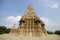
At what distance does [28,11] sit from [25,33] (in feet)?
18.6

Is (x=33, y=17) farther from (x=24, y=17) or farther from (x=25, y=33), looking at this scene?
(x=25, y=33)

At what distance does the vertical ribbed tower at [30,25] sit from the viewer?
3036 centimetres

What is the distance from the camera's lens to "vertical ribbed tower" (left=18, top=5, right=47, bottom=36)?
3036 centimetres

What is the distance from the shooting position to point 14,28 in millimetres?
35438

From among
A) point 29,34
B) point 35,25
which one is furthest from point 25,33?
point 35,25

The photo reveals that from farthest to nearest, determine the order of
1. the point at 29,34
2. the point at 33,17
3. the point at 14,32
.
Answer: the point at 14,32 < the point at 33,17 < the point at 29,34

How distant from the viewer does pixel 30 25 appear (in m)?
31.3

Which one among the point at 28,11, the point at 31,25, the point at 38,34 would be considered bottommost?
the point at 38,34

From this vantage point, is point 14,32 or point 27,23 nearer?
point 27,23

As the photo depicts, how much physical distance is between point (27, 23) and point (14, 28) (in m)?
5.16

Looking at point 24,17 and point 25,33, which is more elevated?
point 24,17

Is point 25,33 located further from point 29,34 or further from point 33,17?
point 33,17

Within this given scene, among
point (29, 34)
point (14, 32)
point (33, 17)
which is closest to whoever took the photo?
point (29, 34)

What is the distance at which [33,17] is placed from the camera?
32.2 m
